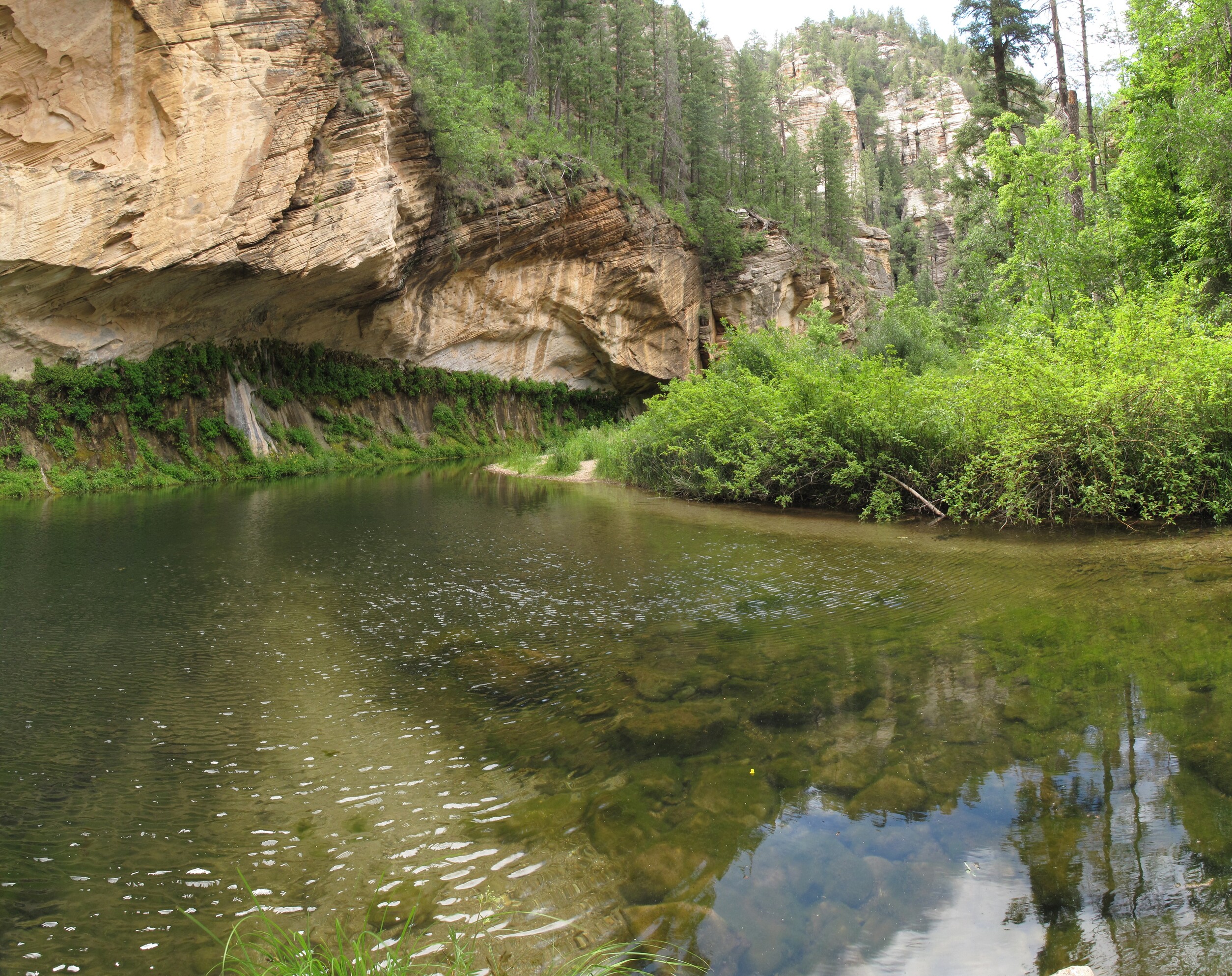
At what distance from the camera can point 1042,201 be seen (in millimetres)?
18609

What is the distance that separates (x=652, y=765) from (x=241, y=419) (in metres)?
24.2

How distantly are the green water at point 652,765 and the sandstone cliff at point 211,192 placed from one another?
1449 cm

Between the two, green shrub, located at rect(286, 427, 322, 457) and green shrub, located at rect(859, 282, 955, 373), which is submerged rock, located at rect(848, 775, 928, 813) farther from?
green shrub, located at rect(286, 427, 322, 457)

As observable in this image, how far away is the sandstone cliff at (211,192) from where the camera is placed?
17.9 metres

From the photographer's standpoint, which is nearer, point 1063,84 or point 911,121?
point 1063,84

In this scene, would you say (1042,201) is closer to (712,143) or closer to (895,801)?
(895,801)

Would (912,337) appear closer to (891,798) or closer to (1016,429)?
(1016,429)

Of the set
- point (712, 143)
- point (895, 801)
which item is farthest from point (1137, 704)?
point (712, 143)

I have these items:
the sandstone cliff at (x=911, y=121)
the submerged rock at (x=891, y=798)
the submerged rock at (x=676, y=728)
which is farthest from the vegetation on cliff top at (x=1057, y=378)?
the sandstone cliff at (x=911, y=121)

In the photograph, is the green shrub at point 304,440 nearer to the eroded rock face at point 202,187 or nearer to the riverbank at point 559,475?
the eroded rock face at point 202,187

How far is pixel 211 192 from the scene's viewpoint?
65.2ft

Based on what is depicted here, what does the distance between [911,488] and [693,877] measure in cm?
980

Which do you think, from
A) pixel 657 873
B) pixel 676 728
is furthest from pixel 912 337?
pixel 657 873

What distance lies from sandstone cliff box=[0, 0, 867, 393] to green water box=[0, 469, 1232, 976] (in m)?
14.5
